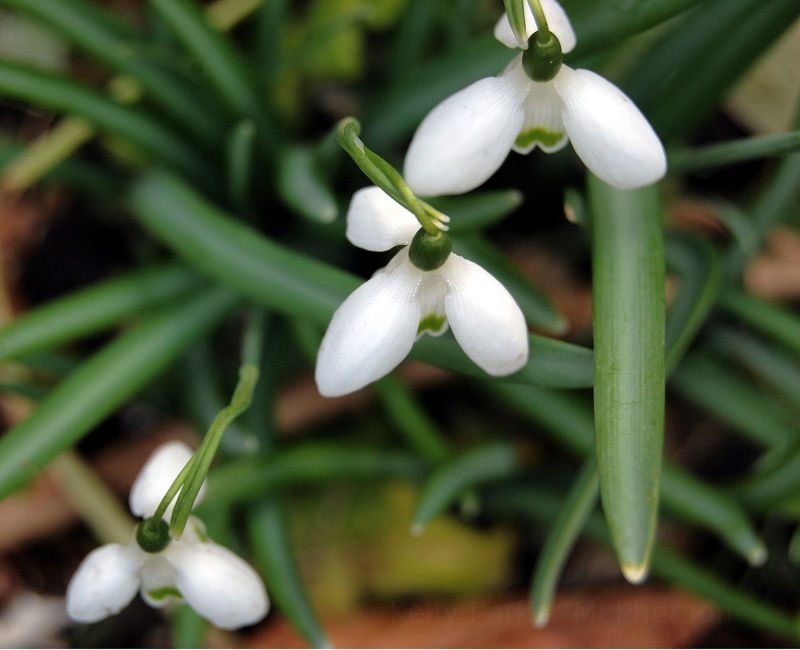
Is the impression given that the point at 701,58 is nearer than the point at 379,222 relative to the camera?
No

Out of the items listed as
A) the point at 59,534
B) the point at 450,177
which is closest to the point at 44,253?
the point at 59,534

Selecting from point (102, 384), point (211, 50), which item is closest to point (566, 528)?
point (102, 384)

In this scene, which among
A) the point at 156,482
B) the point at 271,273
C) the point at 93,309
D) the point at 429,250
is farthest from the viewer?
the point at 93,309

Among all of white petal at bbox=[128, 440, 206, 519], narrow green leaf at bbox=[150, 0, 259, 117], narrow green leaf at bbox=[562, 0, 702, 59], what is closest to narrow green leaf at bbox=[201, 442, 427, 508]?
white petal at bbox=[128, 440, 206, 519]

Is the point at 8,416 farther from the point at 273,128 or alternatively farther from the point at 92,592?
the point at 92,592

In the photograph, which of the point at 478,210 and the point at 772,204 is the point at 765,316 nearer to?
the point at 772,204

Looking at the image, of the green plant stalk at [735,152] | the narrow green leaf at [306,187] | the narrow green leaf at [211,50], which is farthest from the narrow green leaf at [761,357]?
the narrow green leaf at [211,50]

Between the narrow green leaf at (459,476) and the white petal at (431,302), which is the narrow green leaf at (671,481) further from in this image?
the white petal at (431,302)
